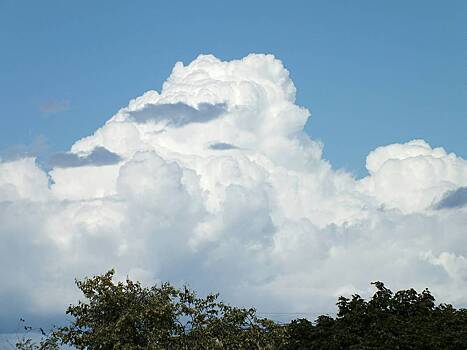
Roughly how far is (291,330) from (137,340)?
1045 centimetres

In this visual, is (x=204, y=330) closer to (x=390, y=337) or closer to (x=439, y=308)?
(x=390, y=337)

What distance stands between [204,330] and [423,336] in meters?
13.5

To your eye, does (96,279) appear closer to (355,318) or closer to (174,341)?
(174,341)

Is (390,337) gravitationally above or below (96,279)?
below

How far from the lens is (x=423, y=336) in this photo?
175ft

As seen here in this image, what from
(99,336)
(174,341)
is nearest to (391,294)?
(174,341)

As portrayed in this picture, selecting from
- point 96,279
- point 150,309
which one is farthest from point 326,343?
point 96,279

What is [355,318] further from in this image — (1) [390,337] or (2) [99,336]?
(2) [99,336]

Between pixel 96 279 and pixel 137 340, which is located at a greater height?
pixel 96 279

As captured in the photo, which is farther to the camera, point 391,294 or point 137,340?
point 391,294

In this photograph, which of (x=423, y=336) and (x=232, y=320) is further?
(x=232, y=320)

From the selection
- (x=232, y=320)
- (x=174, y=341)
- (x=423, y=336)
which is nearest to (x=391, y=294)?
(x=423, y=336)

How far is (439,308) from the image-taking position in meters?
59.5

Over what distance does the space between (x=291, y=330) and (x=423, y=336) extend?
973 centimetres
